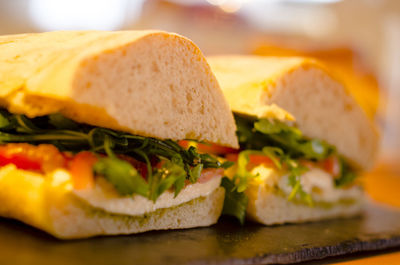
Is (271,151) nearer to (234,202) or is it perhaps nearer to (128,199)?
(234,202)

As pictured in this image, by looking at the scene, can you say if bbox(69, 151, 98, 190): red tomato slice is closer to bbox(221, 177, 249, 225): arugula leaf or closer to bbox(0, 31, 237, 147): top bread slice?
bbox(0, 31, 237, 147): top bread slice

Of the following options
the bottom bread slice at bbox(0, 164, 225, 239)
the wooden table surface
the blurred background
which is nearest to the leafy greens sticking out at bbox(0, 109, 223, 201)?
the bottom bread slice at bbox(0, 164, 225, 239)

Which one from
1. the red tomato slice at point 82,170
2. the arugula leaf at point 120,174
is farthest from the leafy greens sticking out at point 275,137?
the red tomato slice at point 82,170

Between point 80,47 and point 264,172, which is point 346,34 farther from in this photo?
Result: point 80,47

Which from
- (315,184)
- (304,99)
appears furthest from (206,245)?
(304,99)

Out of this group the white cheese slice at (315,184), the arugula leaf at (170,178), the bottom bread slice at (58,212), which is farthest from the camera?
the white cheese slice at (315,184)

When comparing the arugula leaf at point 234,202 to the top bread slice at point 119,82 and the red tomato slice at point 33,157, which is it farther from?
the red tomato slice at point 33,157
